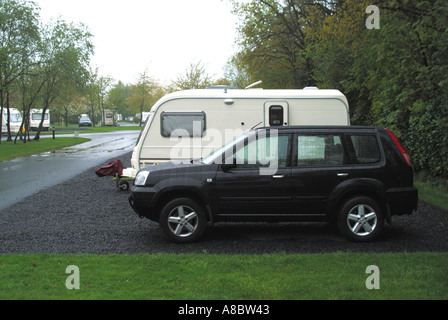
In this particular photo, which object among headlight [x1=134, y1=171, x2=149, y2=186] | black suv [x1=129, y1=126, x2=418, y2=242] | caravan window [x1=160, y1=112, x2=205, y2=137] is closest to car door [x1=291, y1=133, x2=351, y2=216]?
black suv [x1=129, y1=126, x2=418, y2=242]

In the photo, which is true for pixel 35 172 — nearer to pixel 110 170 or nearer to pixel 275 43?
pixel 110 170

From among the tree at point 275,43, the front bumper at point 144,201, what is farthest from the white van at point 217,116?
the tree at point 275,43

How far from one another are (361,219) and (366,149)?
1076 millimetres

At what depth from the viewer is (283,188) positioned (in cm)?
724

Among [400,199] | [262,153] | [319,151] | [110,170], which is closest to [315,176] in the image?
[319,151]

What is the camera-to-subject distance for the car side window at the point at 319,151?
737 cm

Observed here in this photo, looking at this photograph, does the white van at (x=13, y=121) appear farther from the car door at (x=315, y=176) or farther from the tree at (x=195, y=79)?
the car door at (x=315, y=176)

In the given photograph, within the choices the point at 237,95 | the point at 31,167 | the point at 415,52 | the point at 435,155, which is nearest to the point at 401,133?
the point at 435,155

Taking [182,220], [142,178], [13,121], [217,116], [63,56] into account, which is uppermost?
[63,56]

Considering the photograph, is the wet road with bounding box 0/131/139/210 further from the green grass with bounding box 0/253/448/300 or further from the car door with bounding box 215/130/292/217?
the car door with bounding box 215/130/292/217

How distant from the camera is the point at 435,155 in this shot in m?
12.8

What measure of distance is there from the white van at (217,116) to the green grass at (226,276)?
5815 mm

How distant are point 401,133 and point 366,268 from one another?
10.6 m
